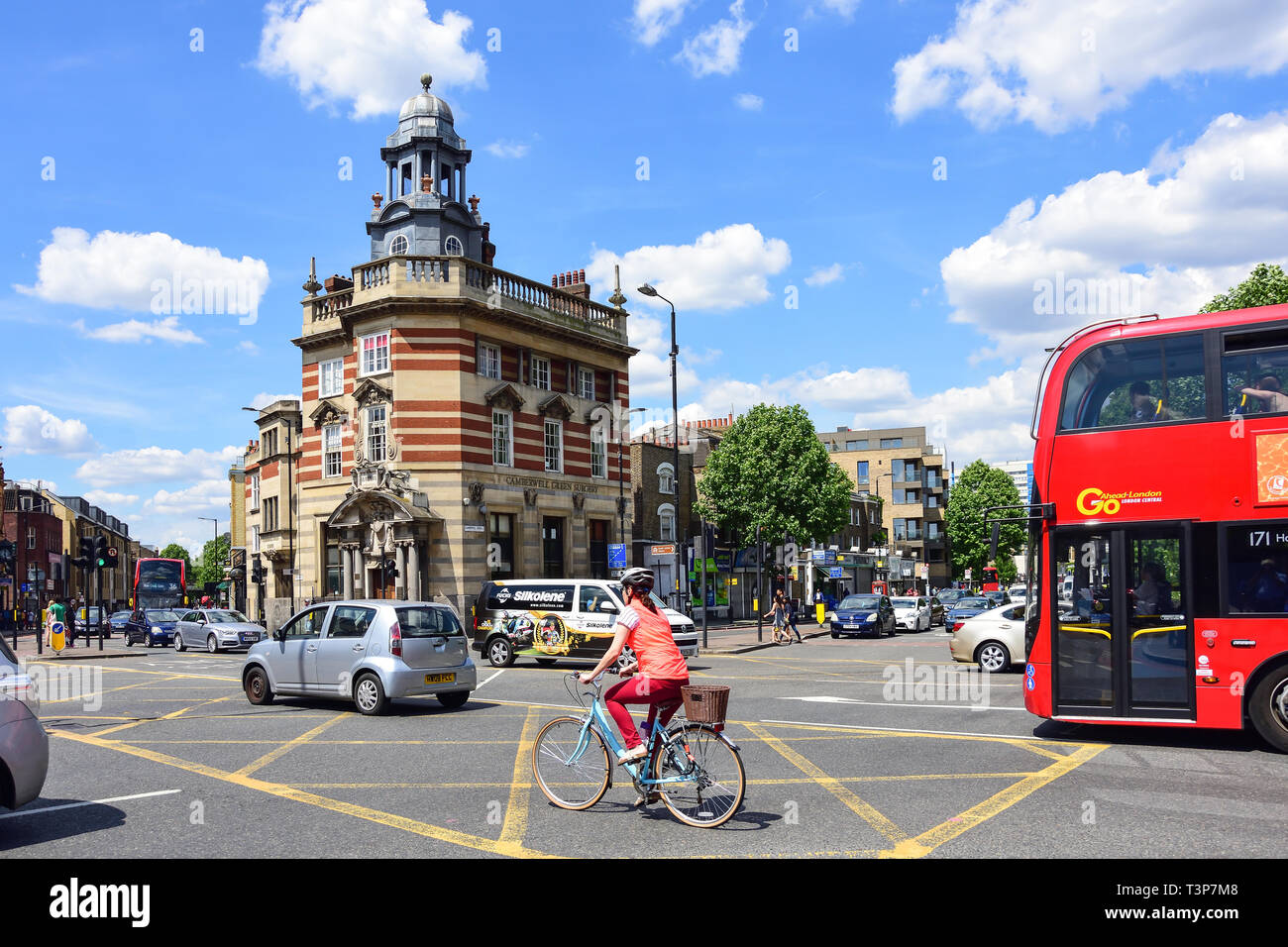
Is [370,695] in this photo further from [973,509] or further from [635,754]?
[973,509]

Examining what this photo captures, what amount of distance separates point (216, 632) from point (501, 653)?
46.9 ft

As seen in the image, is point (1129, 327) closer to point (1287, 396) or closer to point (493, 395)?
point (1287, 396)

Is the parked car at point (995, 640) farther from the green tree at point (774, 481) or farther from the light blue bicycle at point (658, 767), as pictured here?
the green tree at point (774, 481)

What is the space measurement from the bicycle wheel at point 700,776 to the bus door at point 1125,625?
18.5 ft

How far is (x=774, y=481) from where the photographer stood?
163 feet

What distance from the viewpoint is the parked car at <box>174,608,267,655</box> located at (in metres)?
32.2

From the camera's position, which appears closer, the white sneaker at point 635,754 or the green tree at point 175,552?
the white sneaker at point 635,754

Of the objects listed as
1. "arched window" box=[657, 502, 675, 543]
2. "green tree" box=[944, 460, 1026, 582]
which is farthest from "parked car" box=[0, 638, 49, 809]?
"green tree" box=[944, 460, 1026, 582]

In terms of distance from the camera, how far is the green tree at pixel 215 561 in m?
112

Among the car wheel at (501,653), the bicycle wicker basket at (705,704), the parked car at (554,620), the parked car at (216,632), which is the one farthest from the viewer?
the parked car at (216,632)

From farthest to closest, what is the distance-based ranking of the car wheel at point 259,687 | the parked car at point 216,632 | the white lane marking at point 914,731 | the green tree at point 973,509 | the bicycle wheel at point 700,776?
the green tree at point 973,509 < the parked car at point 216,632 < the car wheel at point 259,687 < the white lane marking at point 914,731 < the bicycle wheel at point 700,776

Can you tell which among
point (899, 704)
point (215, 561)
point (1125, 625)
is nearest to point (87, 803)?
point (1125, 625)

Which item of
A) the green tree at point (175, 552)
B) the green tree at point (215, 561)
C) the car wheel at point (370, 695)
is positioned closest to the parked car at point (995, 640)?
the car wheel at point (370, 695)

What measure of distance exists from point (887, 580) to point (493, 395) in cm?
5424
